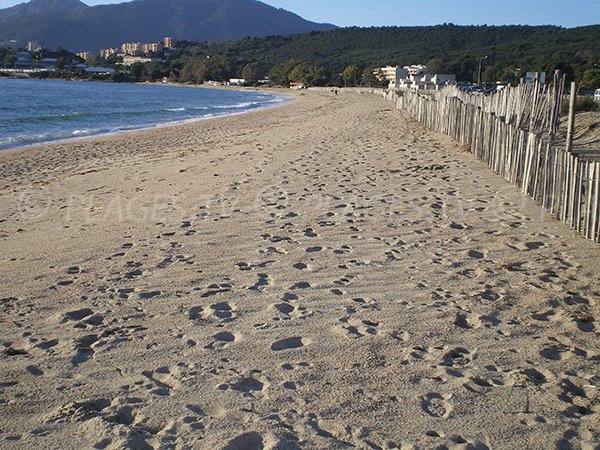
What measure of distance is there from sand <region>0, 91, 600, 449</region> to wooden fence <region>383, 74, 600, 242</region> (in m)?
0.28

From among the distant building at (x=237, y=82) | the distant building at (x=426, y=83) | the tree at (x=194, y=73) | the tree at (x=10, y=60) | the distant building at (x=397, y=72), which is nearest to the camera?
the distant building at (x=426, y=83)

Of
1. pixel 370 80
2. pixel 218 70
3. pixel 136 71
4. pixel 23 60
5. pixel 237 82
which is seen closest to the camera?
pixel 370 80

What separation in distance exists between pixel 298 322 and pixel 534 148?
5.20 metres

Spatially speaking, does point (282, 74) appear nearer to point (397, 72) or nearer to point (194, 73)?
point (194, 73)

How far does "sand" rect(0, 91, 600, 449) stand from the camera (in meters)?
3.32

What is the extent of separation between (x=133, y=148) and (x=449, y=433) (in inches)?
603

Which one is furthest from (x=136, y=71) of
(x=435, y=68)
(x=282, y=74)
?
(x=435, y=68)

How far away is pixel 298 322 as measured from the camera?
4.54m

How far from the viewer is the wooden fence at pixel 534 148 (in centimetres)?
671

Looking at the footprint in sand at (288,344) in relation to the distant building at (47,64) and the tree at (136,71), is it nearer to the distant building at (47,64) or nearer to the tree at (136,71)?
the tree at (136,71)

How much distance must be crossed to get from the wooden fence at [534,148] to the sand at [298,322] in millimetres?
285

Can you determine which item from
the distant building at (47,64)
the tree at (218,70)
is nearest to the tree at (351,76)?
the tree at (218,70)

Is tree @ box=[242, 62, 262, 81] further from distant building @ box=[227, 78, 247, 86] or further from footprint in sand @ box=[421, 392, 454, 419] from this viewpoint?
footprint in sand @ box=[421, 392, 454, 419]

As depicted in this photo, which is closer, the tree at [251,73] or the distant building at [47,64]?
the tree at [251,73]
